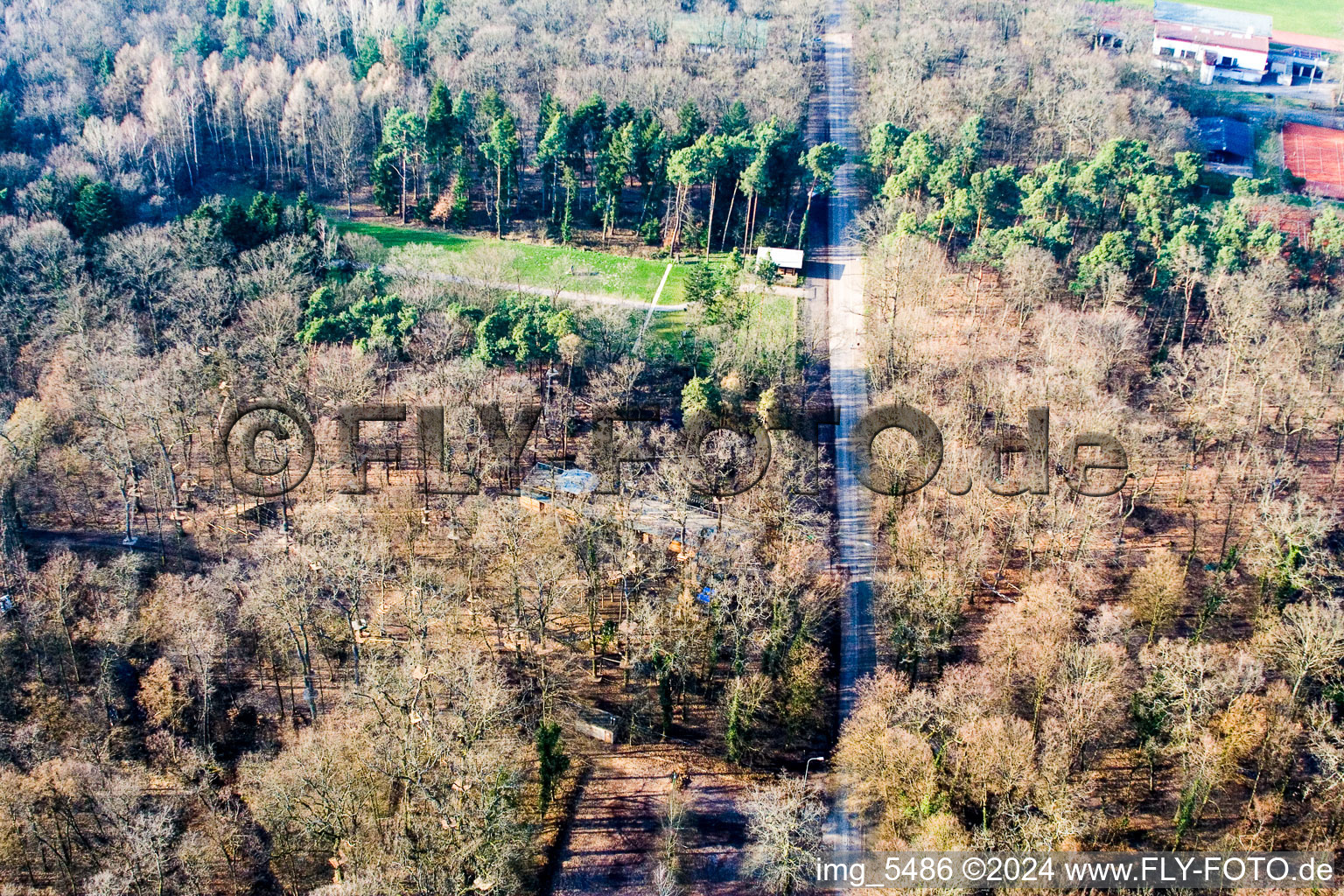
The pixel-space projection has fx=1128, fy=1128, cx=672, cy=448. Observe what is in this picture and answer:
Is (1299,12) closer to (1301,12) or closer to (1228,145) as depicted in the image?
(1301,12)

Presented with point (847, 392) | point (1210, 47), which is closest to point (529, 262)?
point (847, 392)

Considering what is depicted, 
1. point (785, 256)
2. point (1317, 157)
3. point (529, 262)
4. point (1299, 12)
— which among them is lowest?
point (529, 262)

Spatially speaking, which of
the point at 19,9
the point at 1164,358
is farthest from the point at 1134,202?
the point at 19,9

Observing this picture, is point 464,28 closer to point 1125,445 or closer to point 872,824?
point 1125,445

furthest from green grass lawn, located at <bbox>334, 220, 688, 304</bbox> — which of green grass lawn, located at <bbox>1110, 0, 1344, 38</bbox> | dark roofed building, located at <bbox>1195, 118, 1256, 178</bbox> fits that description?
green grass lawn, located at <bbox>1110, 0, 1344, 38</bbox>

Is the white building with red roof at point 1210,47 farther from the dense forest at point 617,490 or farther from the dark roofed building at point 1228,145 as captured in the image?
the dense forest at point 617,490
